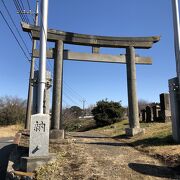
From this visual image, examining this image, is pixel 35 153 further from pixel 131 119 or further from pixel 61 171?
pixel 131 119

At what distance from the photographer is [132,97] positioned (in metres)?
15.4

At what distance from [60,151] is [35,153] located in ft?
5.73

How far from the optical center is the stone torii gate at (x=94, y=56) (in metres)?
14.1

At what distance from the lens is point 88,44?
51.7ft

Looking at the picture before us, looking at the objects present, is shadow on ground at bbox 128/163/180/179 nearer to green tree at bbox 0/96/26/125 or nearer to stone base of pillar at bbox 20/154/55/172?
stone base of pillar at bbox 20/154/55/172

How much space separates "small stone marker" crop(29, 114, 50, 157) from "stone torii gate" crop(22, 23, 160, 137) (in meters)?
4.53

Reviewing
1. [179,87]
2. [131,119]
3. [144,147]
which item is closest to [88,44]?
[131,119]

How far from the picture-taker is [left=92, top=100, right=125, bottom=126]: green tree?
25641mm

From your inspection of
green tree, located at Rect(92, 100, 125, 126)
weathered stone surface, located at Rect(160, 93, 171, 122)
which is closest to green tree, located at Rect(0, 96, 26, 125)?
green tree, located at Rect(92, 100, 125, 126)

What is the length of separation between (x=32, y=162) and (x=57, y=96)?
20.1 ft

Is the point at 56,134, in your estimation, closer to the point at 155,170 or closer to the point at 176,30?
the point at 155,170

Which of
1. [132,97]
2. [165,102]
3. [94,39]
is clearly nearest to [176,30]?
[132,97]

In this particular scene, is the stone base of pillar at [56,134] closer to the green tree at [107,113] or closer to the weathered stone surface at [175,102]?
the weathered stone surface at [175,102]

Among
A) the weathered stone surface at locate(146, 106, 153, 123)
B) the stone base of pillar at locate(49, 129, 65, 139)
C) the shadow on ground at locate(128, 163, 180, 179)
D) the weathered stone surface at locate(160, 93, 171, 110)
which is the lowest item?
the shadow on ground at locate(128, 163, 180, 179)
